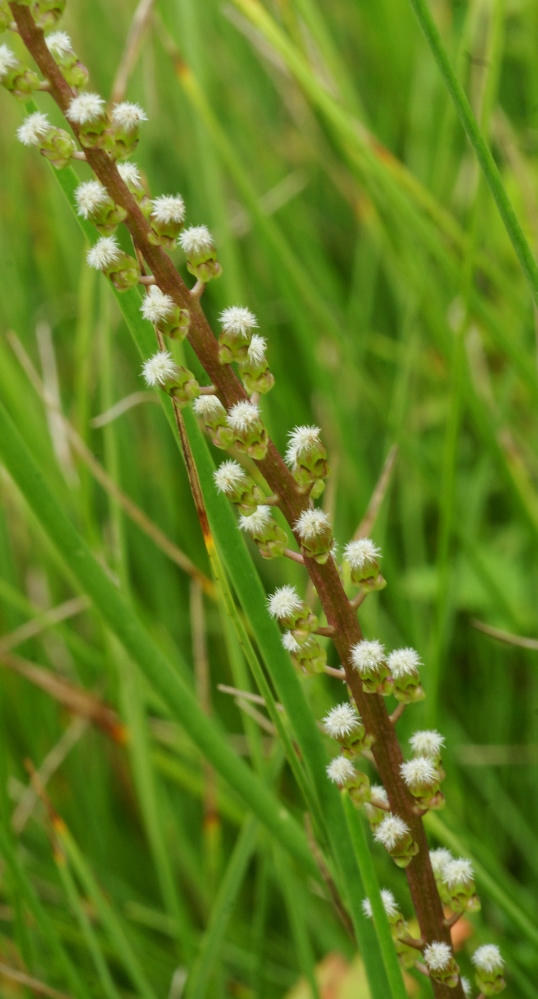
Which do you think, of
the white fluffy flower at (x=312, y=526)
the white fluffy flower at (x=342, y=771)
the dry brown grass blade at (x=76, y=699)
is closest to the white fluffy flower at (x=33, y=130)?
the white fluffy flower at (x=312, y=526)

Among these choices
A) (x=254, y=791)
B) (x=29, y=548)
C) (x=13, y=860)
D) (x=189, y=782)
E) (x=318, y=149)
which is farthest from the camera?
(x=318, y=149)

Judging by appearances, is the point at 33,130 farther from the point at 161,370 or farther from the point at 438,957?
the point at 438,957

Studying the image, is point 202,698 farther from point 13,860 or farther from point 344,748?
point 344,748

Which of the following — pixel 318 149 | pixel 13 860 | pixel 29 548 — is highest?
pixel 318 149

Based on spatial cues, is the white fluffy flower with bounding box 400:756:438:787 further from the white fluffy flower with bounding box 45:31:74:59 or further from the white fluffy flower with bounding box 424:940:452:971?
the white fluffy flower with bounding box 45:31:74:59

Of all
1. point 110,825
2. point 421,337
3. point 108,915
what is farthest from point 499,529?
point 108,915

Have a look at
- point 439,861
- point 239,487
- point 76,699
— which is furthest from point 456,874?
point 76,699
